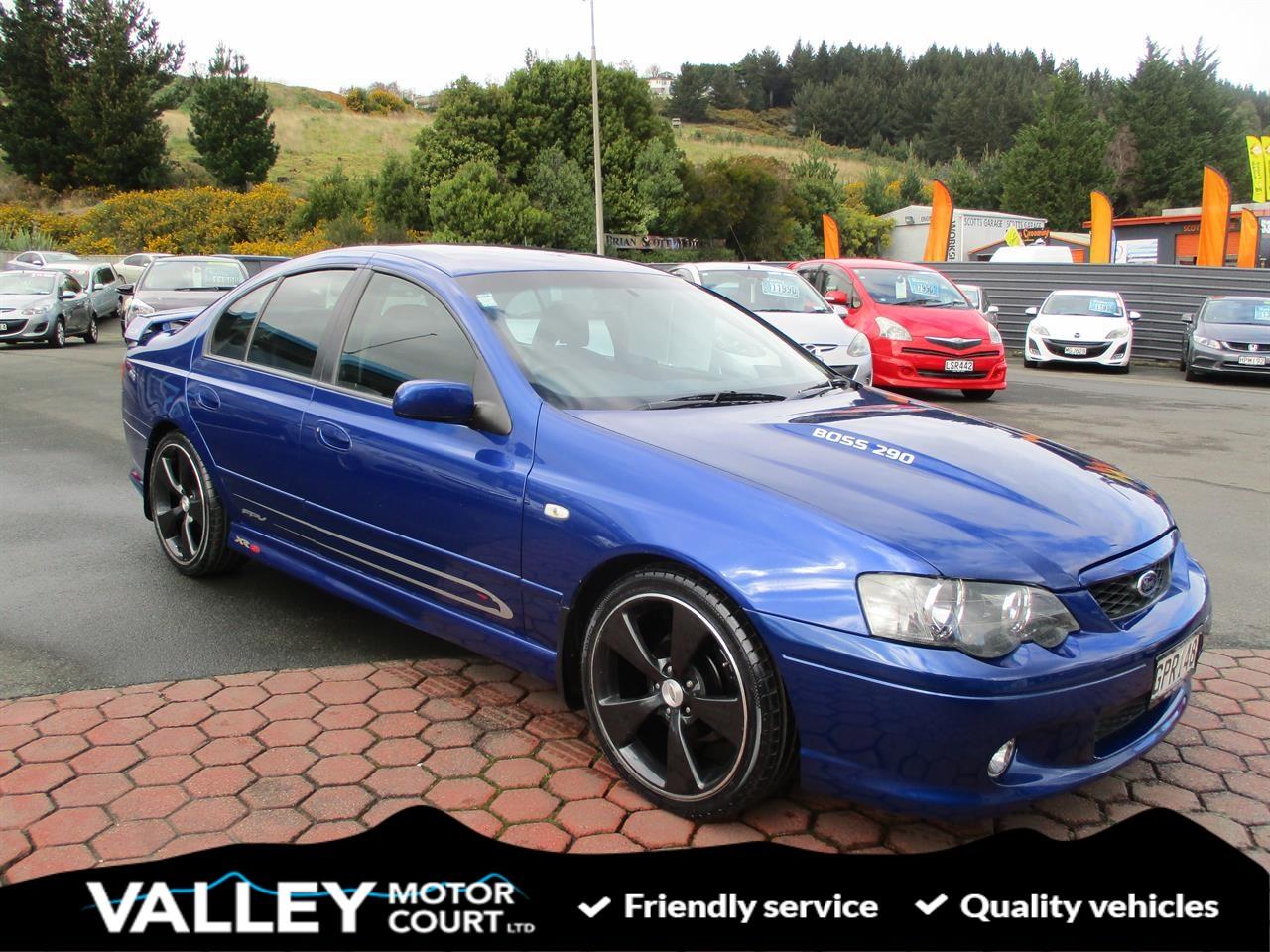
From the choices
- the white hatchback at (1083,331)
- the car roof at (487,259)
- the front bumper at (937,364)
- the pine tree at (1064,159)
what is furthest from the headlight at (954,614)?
the pine tree at (1064,159)

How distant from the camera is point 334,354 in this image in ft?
13.2

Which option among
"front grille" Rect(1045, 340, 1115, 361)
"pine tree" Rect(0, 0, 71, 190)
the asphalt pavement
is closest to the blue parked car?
the asphalt pavement

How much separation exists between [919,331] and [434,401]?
33.9ft

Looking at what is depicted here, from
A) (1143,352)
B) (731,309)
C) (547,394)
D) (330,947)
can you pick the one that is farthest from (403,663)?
(1143,352)

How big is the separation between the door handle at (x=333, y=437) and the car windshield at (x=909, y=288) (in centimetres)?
1045

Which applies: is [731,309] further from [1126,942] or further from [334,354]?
[1126,942]

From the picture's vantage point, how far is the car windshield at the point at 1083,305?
17922 millimetres

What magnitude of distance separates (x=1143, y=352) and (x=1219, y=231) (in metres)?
6.23

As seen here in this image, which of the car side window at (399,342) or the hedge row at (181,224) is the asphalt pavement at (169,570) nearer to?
the car side window at (399,342)

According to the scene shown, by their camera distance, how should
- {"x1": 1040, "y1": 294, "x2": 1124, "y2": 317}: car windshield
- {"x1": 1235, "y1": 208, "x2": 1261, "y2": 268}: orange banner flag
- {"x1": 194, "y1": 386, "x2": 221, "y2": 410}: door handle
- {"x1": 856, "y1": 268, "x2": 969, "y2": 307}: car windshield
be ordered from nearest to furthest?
{"x1": 194, "y1": 386, "x2": 221, "y2": 410}: door handle → {"x1": 856, "y1": 268, "x2": 969, "y2": 307}: car windshield → {"x1": 1040, "y1": 294, "x2": 1124, "y2": 317}: car windshield → {"x1": 1235, "y1": 208, "x2": 1261, "y2": 268}: orange banner flag

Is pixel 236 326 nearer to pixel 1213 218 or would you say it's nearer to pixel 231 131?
pixel 1213 218

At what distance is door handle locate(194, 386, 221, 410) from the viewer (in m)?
4.53

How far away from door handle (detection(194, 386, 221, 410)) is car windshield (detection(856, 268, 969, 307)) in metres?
10.1
